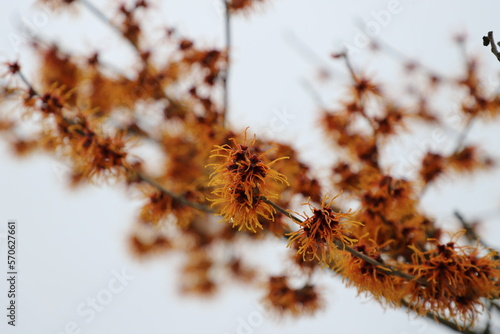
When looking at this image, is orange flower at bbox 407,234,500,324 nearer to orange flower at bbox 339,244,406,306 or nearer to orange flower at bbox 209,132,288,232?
orange flower at bbox 339,244,406,306

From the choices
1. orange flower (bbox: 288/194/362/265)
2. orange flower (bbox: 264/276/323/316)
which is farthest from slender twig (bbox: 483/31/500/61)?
orange flower (bbox: 264/276/323/316)

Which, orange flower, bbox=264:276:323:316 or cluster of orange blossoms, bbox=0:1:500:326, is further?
orange flower, bbox=264:276:323:316

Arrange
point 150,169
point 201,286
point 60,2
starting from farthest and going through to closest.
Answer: point 201,286, point 150,169, point 60,2

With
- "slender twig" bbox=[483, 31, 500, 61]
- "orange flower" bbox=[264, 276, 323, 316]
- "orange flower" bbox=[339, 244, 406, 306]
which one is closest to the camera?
"slender twig" bbox=[483, 31, 500, 61]

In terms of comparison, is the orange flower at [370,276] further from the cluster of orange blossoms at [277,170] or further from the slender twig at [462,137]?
the slender twig at [462,137]

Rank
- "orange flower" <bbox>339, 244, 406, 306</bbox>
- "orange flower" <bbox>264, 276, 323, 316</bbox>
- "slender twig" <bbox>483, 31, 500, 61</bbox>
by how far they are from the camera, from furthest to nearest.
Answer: "orange flower" <bbox>264, 276, 323, 316</bbox> < "orange flower" <bbox>339, 244, 406, 306</bbox> < "slender twig" <bbox>483, 31, 500, 61</bbox>

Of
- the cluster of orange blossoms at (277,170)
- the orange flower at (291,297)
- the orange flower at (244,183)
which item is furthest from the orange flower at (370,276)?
the orange flower at (291,297)

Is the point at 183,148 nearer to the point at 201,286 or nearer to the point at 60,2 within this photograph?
the point at 60,2

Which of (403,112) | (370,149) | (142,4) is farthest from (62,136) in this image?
(403,112)

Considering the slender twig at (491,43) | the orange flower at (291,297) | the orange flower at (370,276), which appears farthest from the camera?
the orange flower at (291,297)
